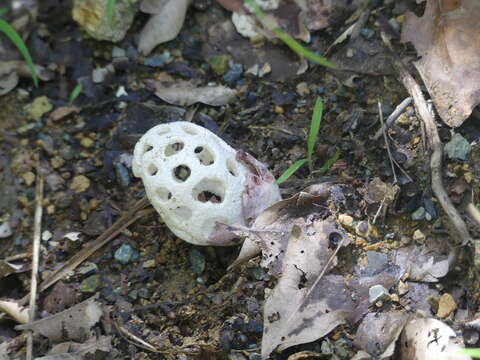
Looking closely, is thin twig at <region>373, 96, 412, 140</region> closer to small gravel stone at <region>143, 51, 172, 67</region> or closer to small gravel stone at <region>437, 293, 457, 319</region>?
small gravel stone at <region>437, 293, 457, 319</region>

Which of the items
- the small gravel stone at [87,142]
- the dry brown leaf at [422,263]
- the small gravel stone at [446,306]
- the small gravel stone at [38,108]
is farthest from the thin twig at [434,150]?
the small gravel stone at [38,108]

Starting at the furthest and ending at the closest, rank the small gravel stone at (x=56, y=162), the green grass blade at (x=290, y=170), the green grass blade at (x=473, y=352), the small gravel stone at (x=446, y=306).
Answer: the small gravel stone at (x=56, y=162)
the green grass blade at (x=290, y=170)
the small gravel stone at (x=446, y=306)
the green grass blade at (x=473, y=352)

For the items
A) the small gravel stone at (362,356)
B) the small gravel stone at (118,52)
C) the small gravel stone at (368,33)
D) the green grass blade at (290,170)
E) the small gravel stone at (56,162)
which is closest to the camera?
the small gravel stone at (362,356)

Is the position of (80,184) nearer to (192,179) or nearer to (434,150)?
(192,179)

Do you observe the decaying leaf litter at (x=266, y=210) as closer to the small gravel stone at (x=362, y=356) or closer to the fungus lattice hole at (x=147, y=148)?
the small gravel stone at (x=362, y=356)

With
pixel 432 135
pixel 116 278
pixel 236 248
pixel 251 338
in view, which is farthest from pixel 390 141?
pixel 116 278

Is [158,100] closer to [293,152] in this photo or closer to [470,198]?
[293,152]

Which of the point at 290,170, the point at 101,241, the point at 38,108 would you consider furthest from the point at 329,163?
the point at 38,108
